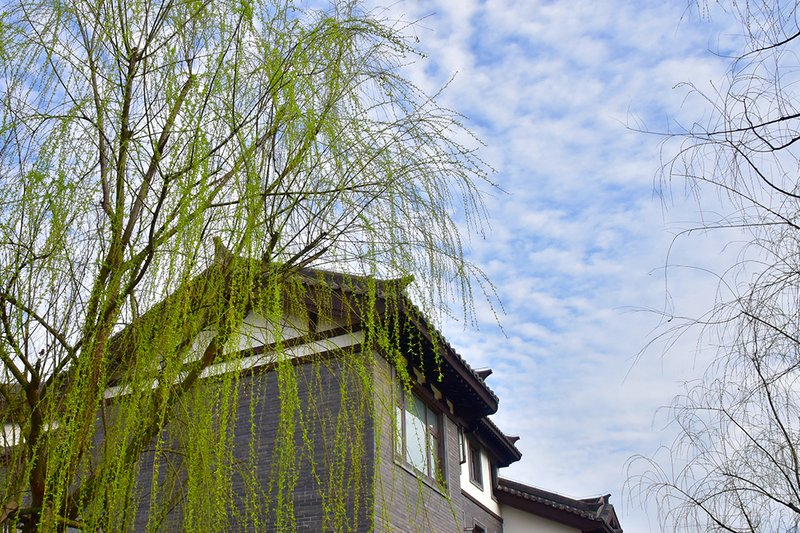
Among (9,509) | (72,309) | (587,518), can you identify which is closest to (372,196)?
(72,309)

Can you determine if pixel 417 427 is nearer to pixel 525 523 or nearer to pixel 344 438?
pixel 344 438

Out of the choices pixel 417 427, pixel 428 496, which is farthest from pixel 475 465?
pixel 417 427

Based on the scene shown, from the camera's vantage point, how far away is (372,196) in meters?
3.53

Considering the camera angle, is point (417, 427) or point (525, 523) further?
point (525, 523)

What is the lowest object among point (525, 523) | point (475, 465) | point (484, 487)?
point (525, 523)

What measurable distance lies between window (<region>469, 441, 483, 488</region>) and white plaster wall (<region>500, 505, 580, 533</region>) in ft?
3.92

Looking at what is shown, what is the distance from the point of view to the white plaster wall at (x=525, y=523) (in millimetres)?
13359

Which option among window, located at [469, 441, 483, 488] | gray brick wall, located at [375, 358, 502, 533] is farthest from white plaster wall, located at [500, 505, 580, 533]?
Result: window, located at [469, 441, 483, 488]

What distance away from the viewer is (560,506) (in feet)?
43.2

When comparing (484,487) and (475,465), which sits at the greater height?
(475,465)

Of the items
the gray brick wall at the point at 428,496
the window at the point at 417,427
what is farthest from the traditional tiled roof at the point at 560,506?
the window at the point at 417,427

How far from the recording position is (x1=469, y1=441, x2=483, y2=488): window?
1252 centimetres

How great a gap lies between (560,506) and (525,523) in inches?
30.1

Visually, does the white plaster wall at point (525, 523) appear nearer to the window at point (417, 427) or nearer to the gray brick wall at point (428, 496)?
the gray brick wall at point (428, 496)
